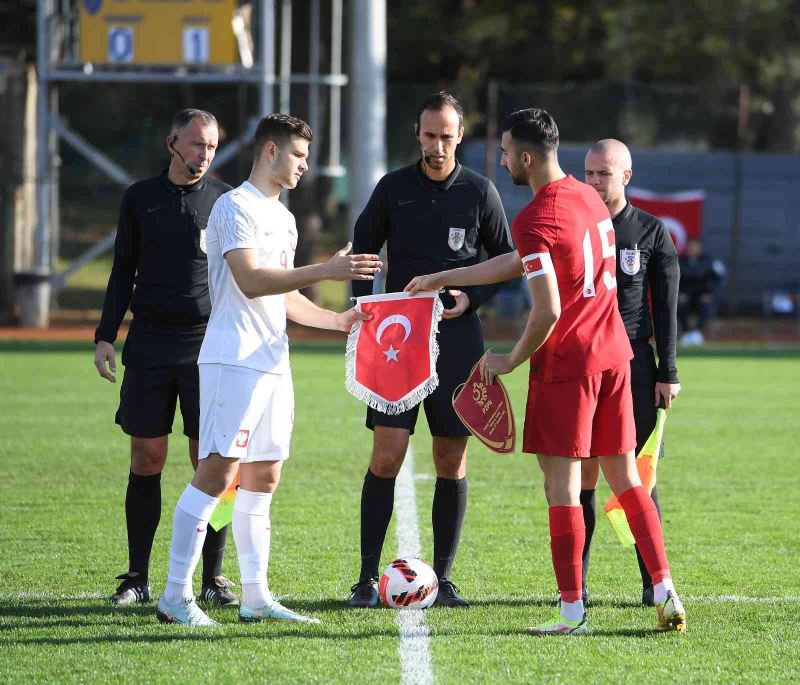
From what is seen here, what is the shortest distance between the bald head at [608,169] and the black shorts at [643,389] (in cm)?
71

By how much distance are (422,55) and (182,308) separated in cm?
2821

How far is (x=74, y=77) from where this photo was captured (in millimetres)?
21031

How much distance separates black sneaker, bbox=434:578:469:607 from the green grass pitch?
0.08 m

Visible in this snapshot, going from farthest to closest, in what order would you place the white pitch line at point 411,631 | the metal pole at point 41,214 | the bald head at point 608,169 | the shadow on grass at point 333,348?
the metal pole at point 41,214
the shadow on grass at point 333,348
the bald head at point 608,169
the white pitch line at point 411,631

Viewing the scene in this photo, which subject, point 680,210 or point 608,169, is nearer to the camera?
point 608,169

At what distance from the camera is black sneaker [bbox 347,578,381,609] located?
5738 millimetres

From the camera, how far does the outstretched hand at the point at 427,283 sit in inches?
216

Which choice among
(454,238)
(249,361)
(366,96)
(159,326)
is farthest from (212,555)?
(366,96)

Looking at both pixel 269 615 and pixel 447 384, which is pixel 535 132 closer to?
pixel 447 384

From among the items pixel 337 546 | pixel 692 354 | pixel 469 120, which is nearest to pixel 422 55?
pixel 469 120

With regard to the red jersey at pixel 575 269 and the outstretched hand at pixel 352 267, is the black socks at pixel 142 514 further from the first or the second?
the red jersey at pixel 575 269

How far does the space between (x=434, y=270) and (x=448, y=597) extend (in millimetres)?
1510

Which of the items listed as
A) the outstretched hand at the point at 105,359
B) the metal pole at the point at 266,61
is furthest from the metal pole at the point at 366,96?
the outstretched hand at the point at 105,359

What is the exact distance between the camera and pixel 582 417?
204 inches
